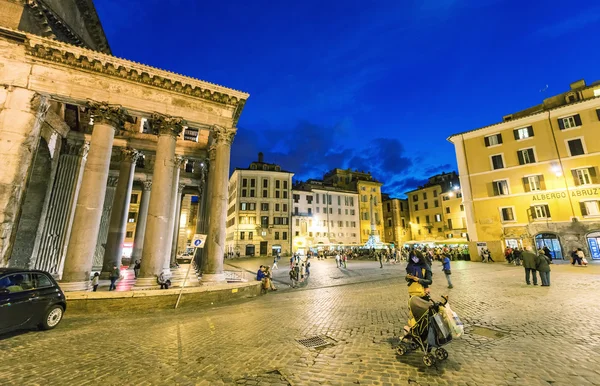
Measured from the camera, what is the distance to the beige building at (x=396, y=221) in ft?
202

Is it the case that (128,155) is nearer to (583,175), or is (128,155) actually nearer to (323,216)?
(583,175)

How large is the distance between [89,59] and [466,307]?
17271mm

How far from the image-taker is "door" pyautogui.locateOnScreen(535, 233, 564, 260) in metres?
22.7

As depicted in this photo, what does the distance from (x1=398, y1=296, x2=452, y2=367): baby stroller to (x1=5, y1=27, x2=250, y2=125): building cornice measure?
1234cm

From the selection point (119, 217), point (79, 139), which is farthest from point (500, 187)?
point (79, 139)

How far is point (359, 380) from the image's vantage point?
11.8ft

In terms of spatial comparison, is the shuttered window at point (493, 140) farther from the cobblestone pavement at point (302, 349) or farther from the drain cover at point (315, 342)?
the drain cover at point (315, 342)

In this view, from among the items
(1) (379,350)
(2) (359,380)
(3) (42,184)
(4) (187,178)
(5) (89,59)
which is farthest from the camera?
(4) (187,178)

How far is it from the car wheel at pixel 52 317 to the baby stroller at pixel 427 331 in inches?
330

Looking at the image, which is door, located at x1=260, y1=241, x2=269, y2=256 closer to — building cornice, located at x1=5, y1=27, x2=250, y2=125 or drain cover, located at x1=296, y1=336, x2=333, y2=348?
building cornice, located at x1=5, y1=27, x2=250, y2=125

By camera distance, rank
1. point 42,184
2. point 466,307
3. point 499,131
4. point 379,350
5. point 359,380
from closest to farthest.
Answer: point 359,380
point 379,350
point 466,307
point 42,184
point 499,131

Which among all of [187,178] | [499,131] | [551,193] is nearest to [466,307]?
[187,178]

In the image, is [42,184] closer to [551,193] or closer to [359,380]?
[359,380]

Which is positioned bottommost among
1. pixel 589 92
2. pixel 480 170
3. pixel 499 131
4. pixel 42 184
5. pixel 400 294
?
pixel 400 294
